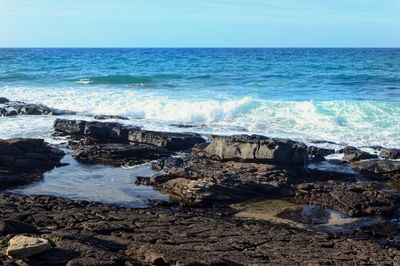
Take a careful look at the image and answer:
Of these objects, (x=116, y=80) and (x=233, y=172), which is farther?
(x=116, y=80)

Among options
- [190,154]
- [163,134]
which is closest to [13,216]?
[190,154]

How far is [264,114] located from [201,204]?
50.4 ft

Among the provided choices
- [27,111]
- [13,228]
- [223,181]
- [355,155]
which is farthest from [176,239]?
[27,111]

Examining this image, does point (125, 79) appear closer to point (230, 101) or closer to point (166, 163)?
point (230, 101)

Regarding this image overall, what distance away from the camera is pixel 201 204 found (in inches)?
520

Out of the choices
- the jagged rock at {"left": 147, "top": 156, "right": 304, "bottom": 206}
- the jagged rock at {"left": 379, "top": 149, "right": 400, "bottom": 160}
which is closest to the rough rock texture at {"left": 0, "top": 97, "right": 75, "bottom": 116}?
the jagged rock at {"left": 147, "top": 156, "right": 304, "bottom": 206}

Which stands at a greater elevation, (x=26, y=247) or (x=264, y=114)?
(x=26, y=247)

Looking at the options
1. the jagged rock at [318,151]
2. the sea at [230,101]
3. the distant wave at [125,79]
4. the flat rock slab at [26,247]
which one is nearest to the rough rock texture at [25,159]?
the sea at [230,101]

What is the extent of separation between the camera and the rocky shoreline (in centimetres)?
834

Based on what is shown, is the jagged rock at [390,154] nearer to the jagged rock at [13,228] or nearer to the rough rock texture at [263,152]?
the rough rock texture at [263,152]

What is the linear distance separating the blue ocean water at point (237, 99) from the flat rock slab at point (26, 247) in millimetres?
15152

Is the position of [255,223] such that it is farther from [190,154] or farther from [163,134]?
[163,134]

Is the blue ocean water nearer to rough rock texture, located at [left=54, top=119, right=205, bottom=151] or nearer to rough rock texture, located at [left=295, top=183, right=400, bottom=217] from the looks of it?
rough rock texture, located at [left=54, top=119, right=205, bottom=151]

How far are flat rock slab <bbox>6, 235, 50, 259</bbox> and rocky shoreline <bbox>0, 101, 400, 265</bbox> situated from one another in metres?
0.04
